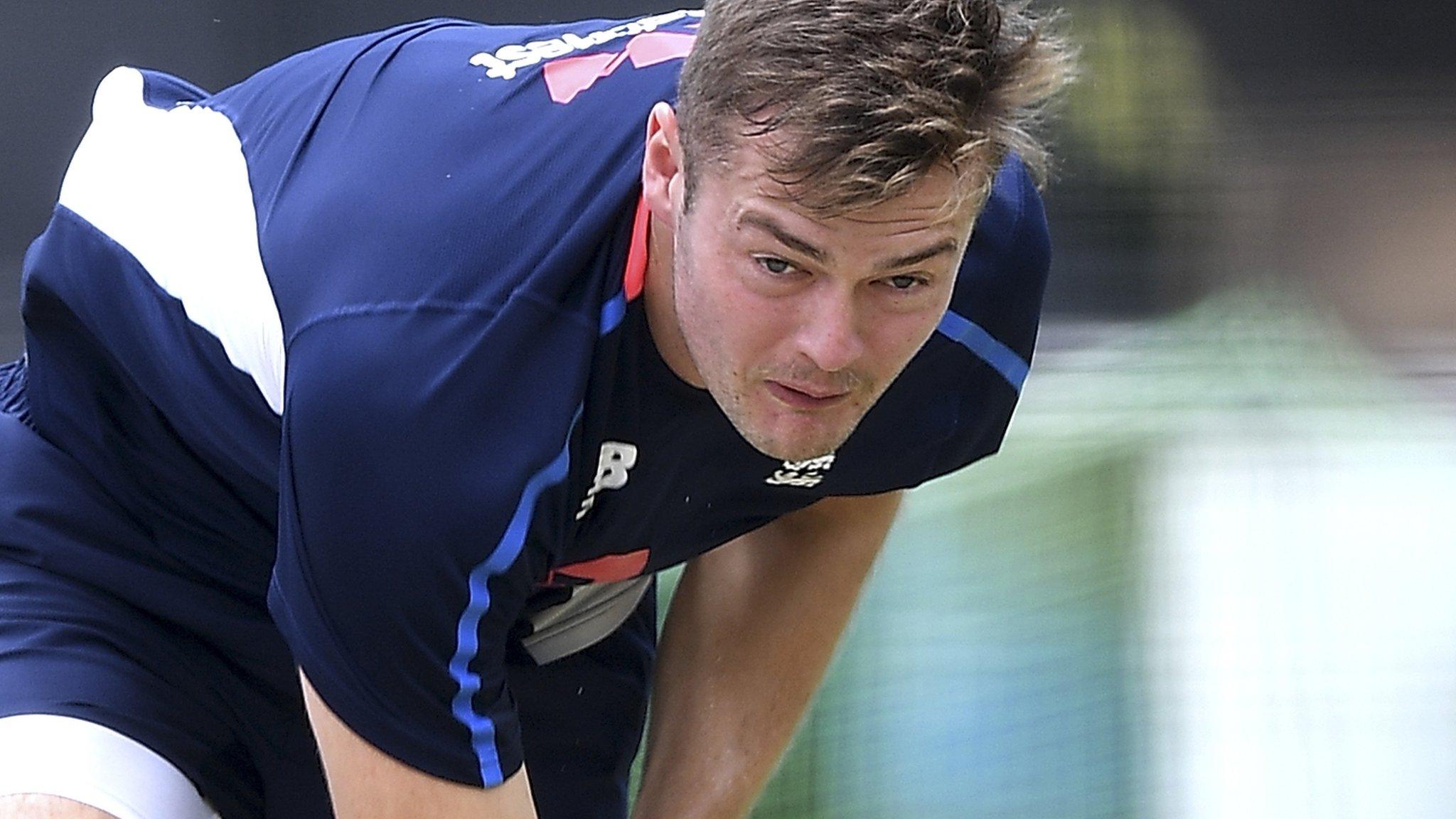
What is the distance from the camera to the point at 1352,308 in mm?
2346

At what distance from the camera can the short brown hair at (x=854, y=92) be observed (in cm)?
89

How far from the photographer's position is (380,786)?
98 cm

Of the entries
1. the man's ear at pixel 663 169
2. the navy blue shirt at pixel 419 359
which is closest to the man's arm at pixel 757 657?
the navy blue shirt at pixel 419 359

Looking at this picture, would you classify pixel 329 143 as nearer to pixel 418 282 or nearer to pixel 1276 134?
pixel 418 282

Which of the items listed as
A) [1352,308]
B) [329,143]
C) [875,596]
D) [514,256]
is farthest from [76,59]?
[1352,308]

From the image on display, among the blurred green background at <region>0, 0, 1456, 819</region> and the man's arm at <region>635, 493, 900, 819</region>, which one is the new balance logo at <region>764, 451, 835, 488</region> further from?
the blurred green background at <region>0, 0, 1456, 819</region>

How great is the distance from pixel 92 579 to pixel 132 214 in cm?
23

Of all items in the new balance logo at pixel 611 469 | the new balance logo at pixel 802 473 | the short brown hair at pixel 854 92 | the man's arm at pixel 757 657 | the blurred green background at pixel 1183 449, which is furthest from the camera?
the blurred green background at pixel 1183 449

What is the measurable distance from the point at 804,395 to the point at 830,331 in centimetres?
5

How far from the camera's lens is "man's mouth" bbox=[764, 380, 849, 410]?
3.17 feet

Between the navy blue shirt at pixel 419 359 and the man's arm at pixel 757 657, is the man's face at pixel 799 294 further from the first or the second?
the man's arm at pixel 757 657

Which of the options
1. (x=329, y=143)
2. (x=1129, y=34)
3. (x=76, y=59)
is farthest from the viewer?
(x=1129, y=34)

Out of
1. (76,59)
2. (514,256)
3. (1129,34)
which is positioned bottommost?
(1129,34)

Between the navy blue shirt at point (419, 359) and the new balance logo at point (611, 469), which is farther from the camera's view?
the new balance logo at point (611, 469)
